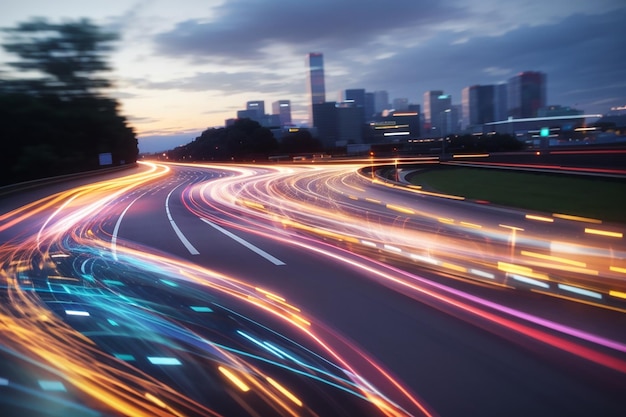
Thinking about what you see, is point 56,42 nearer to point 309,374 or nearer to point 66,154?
point 66,154

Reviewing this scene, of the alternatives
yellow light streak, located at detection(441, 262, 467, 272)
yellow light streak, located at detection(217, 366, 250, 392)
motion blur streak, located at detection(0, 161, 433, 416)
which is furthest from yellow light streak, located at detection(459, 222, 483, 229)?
yellow light streak, located at detection(217, 366, 250, 392)

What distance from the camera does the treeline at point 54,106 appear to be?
4950 cm

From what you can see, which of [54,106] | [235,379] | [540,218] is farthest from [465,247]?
[54,106]

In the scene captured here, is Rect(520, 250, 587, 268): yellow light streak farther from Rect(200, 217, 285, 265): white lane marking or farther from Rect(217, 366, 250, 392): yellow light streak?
Rect(217, 366, 250, 392): yellow light streak

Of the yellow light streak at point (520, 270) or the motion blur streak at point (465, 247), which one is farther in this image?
the yellow light streak at point (520, 270)

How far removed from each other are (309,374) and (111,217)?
18546mm

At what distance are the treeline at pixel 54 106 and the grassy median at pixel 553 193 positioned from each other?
3742 centimetres

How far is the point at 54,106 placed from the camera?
5403cm

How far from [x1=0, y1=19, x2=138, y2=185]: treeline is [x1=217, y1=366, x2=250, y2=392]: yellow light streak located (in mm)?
50160

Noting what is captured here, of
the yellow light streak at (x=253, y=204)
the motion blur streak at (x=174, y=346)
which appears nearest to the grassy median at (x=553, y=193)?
the yellow light streak at (x=253, y=204)

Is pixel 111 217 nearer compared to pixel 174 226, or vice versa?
pixel 174 226

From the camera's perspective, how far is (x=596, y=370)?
559cm

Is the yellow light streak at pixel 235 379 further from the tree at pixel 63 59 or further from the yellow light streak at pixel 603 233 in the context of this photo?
the tree at pixel 63 59

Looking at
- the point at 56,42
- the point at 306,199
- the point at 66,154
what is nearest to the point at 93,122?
the point at 66,154
